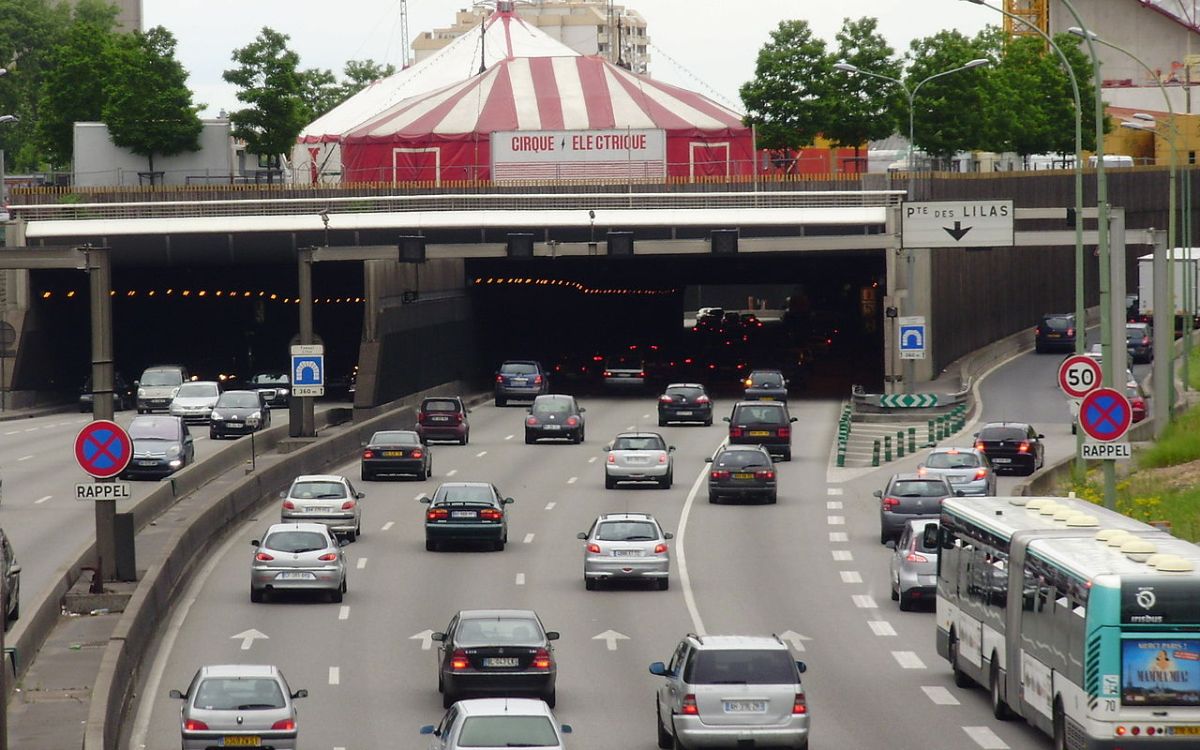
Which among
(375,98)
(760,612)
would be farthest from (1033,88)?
(760,612)

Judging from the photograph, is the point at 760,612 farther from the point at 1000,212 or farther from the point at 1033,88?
the point at 1033,88

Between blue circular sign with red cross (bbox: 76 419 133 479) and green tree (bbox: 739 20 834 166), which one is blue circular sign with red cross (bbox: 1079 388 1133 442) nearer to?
blue circular sign with red cross (bbox: 76 419 133 479)

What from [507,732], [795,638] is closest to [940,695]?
[795,638]

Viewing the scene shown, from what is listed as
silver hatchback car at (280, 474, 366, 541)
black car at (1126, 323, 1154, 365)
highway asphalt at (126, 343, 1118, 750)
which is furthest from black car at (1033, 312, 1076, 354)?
silver hatchback car at (280, 474, 366, 541)

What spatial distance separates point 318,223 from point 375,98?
34334 mm

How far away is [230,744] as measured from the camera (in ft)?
69.5

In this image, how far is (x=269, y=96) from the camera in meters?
112

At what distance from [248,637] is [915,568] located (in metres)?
10.9

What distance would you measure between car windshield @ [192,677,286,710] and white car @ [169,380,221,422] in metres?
43.3

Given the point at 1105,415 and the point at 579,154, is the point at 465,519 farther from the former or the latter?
the point at 579,154

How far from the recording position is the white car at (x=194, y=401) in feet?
212

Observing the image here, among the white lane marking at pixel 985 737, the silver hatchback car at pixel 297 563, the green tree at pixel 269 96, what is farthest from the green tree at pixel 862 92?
the white lane marking at pixel 985 737

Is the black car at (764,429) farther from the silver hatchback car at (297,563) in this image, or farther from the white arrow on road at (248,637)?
the white arrow on road at (248,637)

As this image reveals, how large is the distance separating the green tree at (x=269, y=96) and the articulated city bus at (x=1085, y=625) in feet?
297
